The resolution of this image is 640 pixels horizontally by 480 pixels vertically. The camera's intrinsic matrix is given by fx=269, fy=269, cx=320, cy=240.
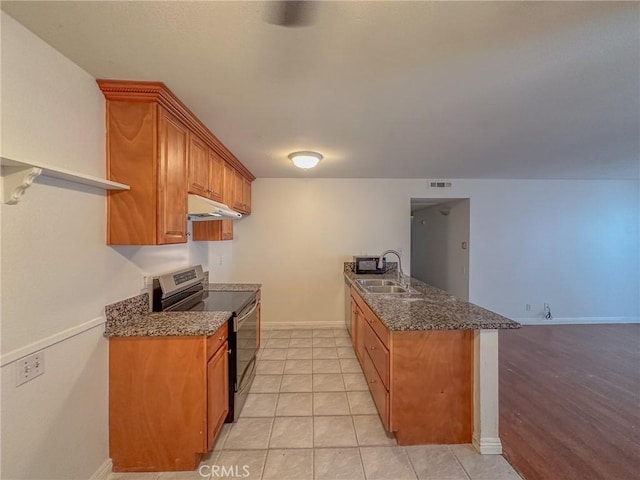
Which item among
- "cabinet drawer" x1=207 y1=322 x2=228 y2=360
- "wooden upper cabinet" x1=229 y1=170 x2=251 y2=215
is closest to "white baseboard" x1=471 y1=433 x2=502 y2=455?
"cabinet drawer" x1=207 y1=322 x2=228 y2=360

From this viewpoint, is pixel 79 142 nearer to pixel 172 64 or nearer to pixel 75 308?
pixel 172 64

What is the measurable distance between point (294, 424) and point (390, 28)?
8.57 ft

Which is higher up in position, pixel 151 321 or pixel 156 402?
pixel 151 321

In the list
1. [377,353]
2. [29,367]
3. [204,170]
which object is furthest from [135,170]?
[377,353]

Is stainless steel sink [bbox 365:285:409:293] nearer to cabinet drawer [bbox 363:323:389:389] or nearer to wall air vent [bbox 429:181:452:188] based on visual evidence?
cabinet drawer [bbox 363:323:389:389]

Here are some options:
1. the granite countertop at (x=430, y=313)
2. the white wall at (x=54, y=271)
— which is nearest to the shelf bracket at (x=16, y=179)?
the white wall at (x=54, y=271)

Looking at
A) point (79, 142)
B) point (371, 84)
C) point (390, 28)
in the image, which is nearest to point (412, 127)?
point (371, 84)

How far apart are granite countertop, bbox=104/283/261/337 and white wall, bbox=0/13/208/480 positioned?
0.30ft

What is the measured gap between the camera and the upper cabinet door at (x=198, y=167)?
2154 mm

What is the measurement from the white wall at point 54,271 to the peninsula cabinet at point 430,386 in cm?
185

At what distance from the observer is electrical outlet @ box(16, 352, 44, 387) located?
1.17 meters

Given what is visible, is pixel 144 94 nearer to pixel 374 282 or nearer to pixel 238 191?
pixel 238 191

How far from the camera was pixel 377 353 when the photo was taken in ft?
7.16

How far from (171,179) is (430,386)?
229cm
